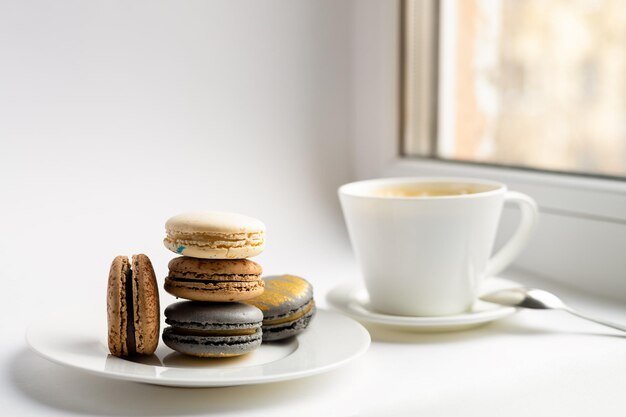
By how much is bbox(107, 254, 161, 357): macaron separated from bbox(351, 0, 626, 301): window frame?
1.60ft

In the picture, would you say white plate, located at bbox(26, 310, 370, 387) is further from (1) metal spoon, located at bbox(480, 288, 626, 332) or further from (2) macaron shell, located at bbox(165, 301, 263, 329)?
(1) metal spoon, located at bbox(480, 288, 626, 332)

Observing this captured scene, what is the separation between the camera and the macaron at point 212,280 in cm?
58

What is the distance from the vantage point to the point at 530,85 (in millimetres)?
1293

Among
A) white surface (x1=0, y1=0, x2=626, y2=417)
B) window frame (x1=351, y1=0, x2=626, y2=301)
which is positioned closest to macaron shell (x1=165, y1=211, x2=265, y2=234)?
white surface (x1=0, y1=0, x2=626, y2=417)

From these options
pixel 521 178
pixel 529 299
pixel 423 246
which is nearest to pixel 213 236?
pixel 423 246

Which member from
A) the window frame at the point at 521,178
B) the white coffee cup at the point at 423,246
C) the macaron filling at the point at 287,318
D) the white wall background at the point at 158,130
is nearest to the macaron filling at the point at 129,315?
the macaron filling at the point at 287,318

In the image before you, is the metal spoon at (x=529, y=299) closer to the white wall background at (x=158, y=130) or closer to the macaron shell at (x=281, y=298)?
the macaron shell at (x=281, y=298)

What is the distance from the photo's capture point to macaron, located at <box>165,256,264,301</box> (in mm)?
583

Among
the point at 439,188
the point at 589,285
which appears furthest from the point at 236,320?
the point at 589,285

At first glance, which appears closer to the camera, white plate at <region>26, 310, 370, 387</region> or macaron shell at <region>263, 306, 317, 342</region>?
white plate at <region>26, 310, 370, 387</region>

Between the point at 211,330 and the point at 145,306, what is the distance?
5 cm

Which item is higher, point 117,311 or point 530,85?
point 530,85

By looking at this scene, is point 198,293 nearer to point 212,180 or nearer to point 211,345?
point 211,345

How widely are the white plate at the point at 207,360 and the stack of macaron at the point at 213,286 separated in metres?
0.02
